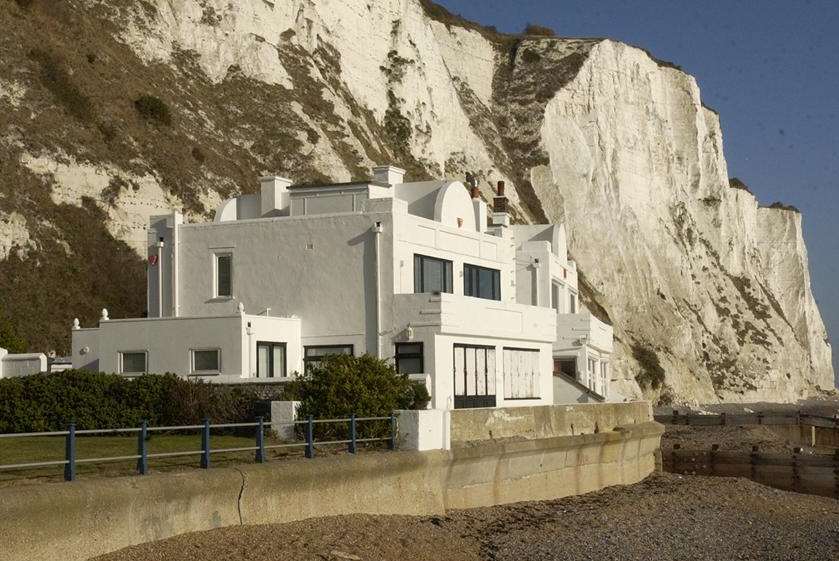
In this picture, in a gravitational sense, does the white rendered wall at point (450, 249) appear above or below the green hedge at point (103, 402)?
above

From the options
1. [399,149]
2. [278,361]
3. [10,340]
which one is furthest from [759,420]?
[10,340]

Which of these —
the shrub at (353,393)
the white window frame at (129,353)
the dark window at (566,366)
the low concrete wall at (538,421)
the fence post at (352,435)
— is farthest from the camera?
the dark window at (566,366)

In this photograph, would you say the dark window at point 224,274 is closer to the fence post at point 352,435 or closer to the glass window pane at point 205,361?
the glass window pane at point 205,361

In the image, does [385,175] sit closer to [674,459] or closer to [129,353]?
[129,353]

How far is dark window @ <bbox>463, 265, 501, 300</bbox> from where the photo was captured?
37.2 metres

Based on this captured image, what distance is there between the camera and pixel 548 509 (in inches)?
1108

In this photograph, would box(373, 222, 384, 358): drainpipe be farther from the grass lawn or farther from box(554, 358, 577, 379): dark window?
box(554, 358, 577, 379): dark window

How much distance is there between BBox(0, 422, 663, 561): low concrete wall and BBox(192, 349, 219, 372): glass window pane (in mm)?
8894

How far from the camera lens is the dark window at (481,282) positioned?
37250 millimetres

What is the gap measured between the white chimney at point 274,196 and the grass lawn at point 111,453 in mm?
13234

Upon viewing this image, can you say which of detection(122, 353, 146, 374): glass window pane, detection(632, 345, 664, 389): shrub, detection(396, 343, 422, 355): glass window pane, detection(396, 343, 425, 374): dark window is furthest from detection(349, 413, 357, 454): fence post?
detection(632, 345, 664, 389): shrub

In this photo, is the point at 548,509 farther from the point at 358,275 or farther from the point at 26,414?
the point at 26,414

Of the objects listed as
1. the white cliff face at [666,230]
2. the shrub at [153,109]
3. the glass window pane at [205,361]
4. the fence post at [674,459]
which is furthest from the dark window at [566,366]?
the white cliff face at [666,230]

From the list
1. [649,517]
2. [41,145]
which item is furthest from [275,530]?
[41,145]
